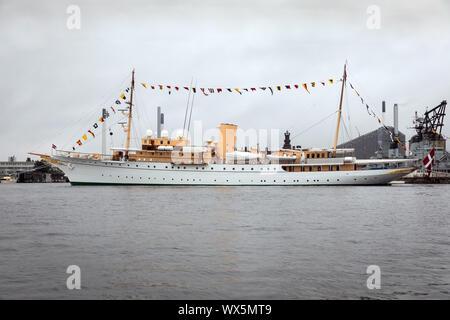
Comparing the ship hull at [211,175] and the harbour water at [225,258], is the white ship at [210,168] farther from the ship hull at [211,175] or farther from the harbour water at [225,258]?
the harbour water at [225,258]

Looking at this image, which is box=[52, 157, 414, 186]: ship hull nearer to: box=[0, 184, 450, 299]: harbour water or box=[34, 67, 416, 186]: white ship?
box=[34, 67, 416, 186]: white ship

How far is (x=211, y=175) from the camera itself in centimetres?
5516

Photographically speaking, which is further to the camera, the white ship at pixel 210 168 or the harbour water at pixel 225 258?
the white ship at pixel 210 168

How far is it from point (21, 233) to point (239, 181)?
42072 millimetres

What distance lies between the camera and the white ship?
5488 cm

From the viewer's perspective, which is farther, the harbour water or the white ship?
the white ship

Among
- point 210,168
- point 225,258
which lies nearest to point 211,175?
point 210,168

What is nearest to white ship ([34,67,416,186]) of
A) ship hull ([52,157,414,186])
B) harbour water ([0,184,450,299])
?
ship hull ([52,157,414,186])

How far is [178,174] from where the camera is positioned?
55062 mm

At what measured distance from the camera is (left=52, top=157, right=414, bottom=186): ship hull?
54.7 meters

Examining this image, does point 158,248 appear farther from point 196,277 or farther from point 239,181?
point 239,181

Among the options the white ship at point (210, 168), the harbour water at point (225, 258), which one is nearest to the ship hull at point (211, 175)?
the white ship at point (210, 168)

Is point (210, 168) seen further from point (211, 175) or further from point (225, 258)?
point (225, 258)

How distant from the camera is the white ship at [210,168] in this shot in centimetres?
5488
